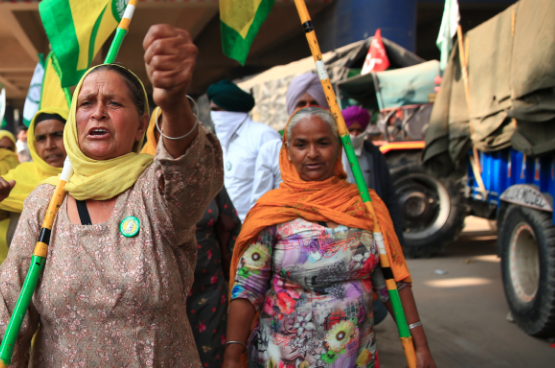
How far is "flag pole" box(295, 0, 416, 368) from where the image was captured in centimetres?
179

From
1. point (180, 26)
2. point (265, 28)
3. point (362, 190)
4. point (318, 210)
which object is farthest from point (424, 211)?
point (265, 28)

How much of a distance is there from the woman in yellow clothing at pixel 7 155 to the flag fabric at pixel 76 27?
2.27 m

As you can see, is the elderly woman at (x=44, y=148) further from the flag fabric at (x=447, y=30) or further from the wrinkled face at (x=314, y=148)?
the flag fabric at (x=447, y=30)

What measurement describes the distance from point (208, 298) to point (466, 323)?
9.43 feet

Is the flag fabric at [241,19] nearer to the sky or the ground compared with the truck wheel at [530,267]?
nearer to the sky

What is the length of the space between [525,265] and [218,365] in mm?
2952

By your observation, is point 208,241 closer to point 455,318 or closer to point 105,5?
point 105,5

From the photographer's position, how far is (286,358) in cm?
180

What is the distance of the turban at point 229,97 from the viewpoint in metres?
3.32

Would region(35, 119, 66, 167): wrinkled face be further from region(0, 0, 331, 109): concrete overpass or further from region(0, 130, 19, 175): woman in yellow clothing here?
region(0, 0, 331, 109): concrete overpass

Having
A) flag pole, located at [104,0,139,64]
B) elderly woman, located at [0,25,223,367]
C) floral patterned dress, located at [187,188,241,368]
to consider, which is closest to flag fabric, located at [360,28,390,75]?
floral patterned dress, located at [187,188,241,368]

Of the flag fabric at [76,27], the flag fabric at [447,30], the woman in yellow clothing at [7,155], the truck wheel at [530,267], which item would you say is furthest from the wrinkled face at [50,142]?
the flag fabric at [447,30]

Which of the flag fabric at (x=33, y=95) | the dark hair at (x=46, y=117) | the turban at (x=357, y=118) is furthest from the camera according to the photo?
the flag fabric at (x=33, y=95)

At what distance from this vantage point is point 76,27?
6.50 ft
